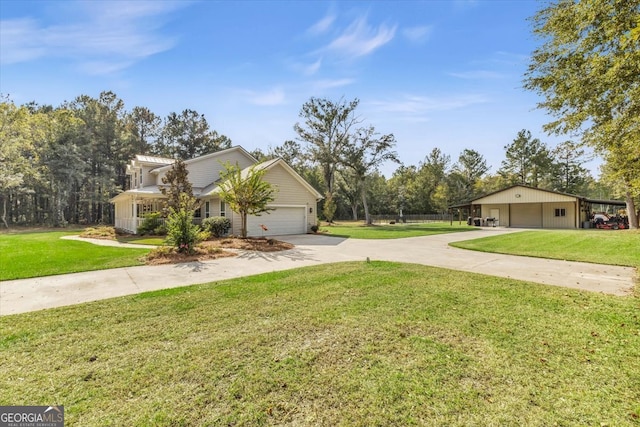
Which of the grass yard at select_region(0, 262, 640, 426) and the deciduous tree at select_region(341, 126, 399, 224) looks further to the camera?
the deciduous tree at select_region(341, 126, 399, 224)

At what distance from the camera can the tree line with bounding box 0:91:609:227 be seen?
1152 inches

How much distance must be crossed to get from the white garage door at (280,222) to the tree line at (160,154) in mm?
9588

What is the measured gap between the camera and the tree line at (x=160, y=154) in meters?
29.3

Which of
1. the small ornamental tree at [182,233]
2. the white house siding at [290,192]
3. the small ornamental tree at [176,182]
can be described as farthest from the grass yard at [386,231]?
the small ornamental tree at [182,233]

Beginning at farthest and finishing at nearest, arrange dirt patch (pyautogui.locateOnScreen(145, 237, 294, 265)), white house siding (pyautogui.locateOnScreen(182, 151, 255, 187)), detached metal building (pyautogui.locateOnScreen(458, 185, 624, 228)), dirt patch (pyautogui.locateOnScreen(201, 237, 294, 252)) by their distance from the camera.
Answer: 1. detached metal building (pyautogui.locateOnScreen(458, 185, 624, 228))
2. white house siding (pyautogui.locateOnScreen(182, 151, 255, 187))
3. dirt patch (pyautogui.locateOnScreen(201, 237, 294, 252))
4. dirt patch (pyautogui.locateOnScreen(145, 237, 294, 265))

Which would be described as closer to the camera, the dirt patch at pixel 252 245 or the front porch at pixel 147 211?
the dirt patch at pixel 252 245

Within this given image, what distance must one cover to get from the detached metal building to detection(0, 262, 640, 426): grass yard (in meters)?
26.3

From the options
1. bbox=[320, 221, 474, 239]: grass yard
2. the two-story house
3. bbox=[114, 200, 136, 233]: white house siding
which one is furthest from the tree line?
bbox=[114, 200, 136, 233]: white house siding

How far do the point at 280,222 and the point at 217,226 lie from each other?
164 inches

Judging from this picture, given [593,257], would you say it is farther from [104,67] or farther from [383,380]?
[104,67]

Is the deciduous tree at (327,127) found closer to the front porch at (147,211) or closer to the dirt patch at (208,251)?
the front porch at (147,211)

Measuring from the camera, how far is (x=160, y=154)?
41.0m

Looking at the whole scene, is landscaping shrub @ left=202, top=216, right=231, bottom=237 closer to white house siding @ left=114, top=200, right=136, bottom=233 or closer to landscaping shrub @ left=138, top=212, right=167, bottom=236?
landscaping shrub @ left=138, top=212, right=167, bottom=236

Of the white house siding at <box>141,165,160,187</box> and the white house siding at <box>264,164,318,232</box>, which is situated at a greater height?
the white house siding at <box>141,165,160,187</box>
